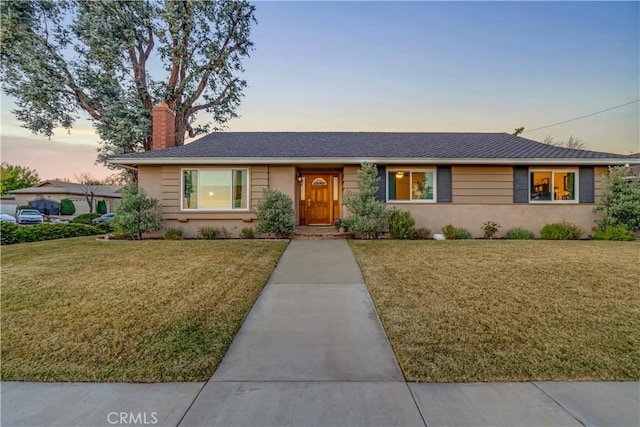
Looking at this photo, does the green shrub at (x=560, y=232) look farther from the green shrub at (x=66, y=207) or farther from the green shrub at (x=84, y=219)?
the green shrub at (x=66, y=207)

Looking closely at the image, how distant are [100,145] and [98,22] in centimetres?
581

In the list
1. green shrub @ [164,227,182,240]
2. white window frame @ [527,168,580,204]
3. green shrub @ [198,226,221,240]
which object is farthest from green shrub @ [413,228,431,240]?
green shrub @ [164,227,182,240]

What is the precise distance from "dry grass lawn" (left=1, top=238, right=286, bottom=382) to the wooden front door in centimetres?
567

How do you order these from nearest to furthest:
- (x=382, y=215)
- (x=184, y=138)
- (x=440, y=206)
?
(x=382, y=215) → (x=440, y=206) → (x=184, y=138)

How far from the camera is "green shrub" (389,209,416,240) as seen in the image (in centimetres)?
1074

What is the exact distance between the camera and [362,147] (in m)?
12.6

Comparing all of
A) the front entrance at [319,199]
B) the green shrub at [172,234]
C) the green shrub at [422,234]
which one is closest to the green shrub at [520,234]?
the green shrub at [422,234]

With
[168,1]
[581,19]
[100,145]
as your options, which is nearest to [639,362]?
[581,19]

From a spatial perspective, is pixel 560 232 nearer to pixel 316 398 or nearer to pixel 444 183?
pixel 444 183

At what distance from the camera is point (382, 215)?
1054 centimetres

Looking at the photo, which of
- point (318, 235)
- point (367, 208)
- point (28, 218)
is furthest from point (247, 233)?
point (28, 218)

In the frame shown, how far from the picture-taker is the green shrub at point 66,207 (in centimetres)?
3316

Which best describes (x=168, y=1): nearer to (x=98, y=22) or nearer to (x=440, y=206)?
(x=98, y=22)

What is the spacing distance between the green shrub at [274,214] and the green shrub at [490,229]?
22.4 feet
